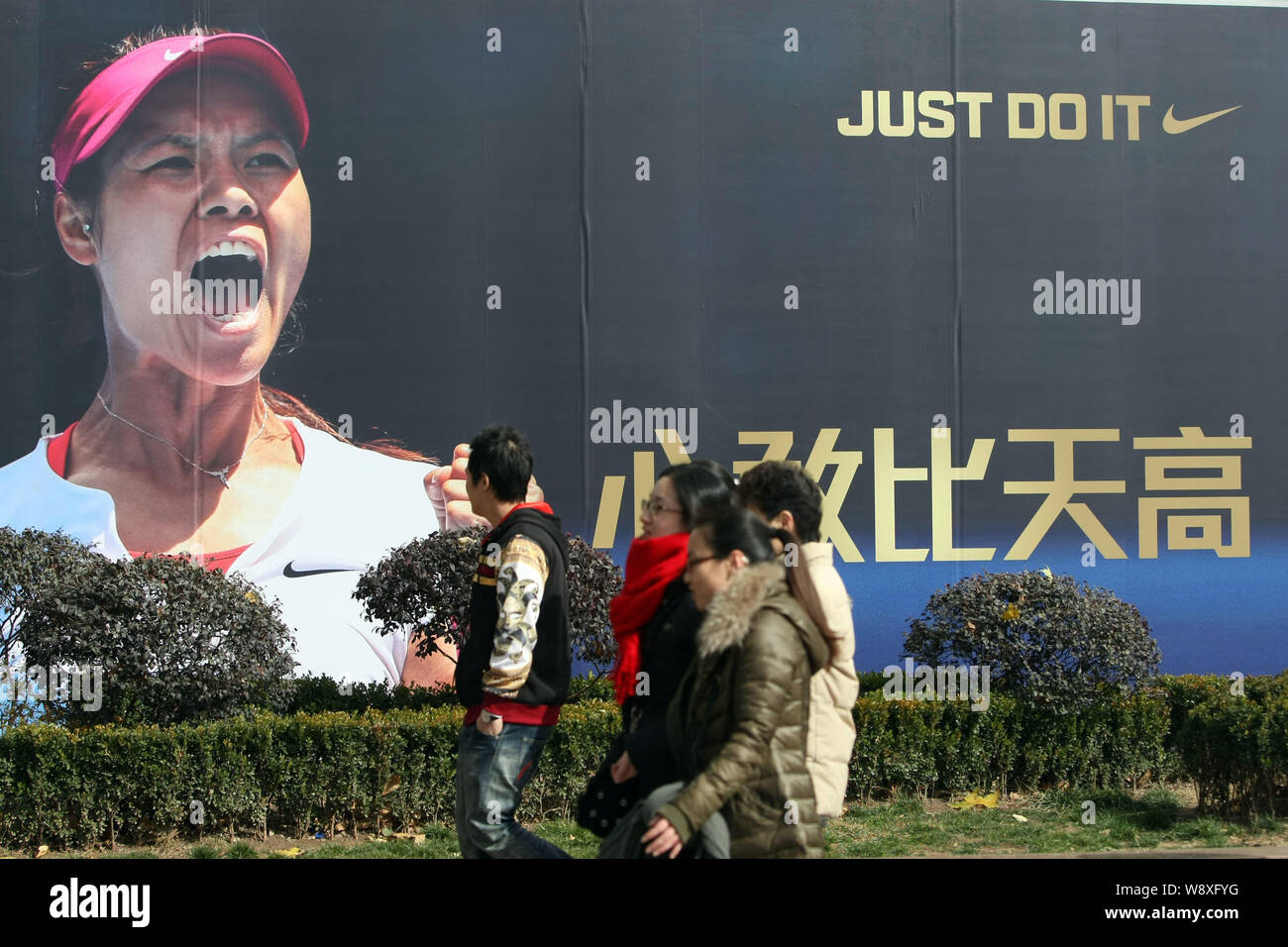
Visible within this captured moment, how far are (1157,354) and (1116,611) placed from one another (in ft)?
9.41

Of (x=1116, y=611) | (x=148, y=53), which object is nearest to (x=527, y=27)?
(x=148, y=53)

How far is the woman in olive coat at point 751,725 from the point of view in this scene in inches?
114

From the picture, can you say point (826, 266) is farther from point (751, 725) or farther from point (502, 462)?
point (751, 725)

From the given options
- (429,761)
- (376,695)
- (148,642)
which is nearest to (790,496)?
(429,761)

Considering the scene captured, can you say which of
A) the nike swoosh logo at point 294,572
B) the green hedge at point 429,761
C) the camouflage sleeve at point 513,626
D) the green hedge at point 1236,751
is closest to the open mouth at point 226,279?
the nike swoosh logo at point 294,572

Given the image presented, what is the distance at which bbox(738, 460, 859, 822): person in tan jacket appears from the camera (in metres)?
3.49

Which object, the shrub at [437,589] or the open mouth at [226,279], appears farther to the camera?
the open mouth at [226,279]

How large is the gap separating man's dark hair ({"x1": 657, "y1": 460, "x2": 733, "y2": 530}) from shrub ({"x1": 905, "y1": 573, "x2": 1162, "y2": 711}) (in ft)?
12.4

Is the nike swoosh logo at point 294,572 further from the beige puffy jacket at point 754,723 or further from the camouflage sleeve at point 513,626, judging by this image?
the beige puffy jacket at point 754,723

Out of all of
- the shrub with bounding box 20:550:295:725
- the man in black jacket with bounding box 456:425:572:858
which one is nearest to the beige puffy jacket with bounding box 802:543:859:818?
the man in black jacket with bounding box 456:425:572:858

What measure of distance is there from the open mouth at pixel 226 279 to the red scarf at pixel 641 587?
570 cm

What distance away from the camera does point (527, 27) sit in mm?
8742
